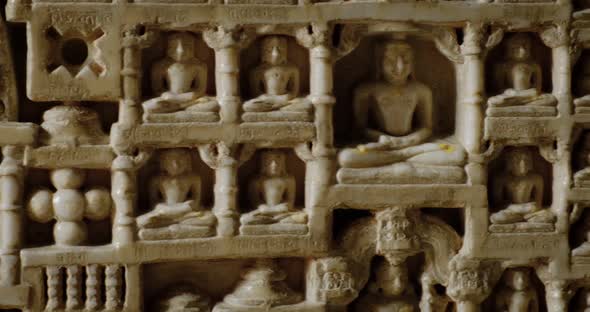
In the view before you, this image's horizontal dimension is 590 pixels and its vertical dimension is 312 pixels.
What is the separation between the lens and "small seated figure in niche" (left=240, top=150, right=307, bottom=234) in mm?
5824

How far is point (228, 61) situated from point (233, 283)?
5.42 feet

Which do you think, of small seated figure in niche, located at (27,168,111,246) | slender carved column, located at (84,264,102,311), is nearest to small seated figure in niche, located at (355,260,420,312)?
slender carved column, located at (84,264,102,311)

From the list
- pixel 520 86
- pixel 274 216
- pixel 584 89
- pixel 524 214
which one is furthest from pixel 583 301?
pixel 274 216

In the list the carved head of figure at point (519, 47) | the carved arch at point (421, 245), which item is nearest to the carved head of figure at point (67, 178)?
the carved arch at point (421, 245)

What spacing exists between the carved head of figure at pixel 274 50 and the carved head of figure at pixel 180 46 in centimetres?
53

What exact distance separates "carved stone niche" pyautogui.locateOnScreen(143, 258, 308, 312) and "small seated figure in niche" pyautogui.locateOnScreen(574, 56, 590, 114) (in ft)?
7.80

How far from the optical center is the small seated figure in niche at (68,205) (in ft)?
18.6

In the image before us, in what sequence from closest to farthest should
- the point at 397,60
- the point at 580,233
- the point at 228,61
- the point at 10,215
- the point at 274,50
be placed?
the point at 10,215, the point at 228,61, the point at 274,50, the point at 397,60, the point at 580,233

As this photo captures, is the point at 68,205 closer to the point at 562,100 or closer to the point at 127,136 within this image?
the point at 127,136

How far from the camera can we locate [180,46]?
19.0 ft

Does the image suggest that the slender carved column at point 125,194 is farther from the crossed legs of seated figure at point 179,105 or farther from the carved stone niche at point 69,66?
the carved stone niche at point 69,66

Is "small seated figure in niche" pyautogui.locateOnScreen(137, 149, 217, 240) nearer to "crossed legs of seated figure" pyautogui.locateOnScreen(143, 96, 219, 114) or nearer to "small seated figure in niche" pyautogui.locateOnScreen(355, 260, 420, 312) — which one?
"crossed legs of seated figure" pyautogui.locateOnScreen(143, 96, 219, 114)

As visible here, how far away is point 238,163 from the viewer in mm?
5805

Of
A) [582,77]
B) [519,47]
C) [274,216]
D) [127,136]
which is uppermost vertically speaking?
[519,47]
